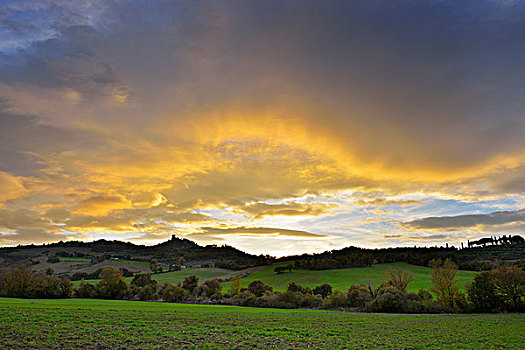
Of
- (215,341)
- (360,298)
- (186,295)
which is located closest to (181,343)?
(215,341)

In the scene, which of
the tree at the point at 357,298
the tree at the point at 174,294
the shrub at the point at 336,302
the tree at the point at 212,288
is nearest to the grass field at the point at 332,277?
the tree at the point at 212,288

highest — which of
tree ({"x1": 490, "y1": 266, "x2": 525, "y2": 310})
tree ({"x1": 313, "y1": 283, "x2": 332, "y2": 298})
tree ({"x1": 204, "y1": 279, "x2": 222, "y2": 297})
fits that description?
tree ({"x1": 490, "y1": 266, "x2": 525, "y2": 310})

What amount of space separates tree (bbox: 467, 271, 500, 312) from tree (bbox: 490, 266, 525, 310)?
1058 mm

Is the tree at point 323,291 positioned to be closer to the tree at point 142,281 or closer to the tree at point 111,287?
the tree at point 142,281

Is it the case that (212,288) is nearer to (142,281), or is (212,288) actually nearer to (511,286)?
(142,281)

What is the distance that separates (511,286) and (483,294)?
5125mm

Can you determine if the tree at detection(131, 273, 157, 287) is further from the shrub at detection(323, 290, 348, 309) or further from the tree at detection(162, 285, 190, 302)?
the shrub at detection(323, 290, 348, 309)

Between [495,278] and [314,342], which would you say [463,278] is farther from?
[314,342]

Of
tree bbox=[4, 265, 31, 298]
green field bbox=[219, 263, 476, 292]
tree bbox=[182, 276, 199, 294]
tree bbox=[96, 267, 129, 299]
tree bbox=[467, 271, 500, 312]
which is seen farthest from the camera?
green field bbox=[219, 263, 476, 292]

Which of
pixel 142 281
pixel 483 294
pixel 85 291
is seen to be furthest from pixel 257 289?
pixel 483 294

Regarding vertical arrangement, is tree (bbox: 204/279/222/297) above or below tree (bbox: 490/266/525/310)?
below

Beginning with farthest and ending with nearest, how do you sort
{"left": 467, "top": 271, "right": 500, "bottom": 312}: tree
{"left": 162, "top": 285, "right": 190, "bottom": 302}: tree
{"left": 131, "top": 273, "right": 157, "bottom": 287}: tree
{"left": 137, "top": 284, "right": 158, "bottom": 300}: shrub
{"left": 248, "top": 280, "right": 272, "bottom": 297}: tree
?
{"left": 131, "top": 273, "right": 157, "bottom": 287}: tree, {"left": 248, "top": 280, "right": 272, "bottom": 297}: tree, {"left": 137, "top": 284, "right": 158, "bottom": 300}: shrub, {"left": 162, "top": 285, "right": 190, "bottom": 302}: tree, {"left": 467, "top": 271, "right": 500, "bottom": 312}: tree

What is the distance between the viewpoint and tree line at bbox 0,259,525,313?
66250 mm

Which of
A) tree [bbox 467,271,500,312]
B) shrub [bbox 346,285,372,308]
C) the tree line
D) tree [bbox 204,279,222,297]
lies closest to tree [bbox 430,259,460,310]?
the tree line
